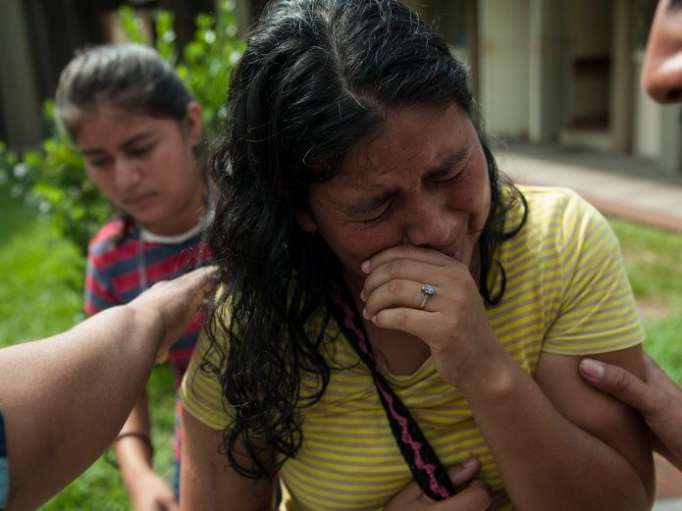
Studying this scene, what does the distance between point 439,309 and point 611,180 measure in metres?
7.52

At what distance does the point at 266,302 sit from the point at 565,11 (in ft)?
32.6

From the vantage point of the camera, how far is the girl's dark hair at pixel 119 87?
2576 millimetres

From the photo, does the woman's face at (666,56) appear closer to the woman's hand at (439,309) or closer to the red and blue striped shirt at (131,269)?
the woman's hand at (439,309)

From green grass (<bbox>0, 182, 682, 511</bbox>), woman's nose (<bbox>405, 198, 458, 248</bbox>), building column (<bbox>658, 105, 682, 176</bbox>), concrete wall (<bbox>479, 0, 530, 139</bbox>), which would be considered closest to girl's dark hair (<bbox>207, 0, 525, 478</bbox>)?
woman's nose (<bbox>405, 198, 458, 248</bbox>)

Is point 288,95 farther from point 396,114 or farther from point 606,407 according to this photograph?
point 606,407

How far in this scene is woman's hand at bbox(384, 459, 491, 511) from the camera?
1582mm

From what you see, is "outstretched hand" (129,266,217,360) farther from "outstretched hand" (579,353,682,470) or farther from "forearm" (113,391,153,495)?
"outstretched hand" (579,353,682,470)

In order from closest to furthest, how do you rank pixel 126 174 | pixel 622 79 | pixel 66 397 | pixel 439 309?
pixel 66 397 → pixel 439 309 → pixel 126 174 → pixel 622 79

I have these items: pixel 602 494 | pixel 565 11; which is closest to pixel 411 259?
pixel 602 494

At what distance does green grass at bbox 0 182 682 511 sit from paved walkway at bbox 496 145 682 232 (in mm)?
330

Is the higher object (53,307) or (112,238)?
(112,238)

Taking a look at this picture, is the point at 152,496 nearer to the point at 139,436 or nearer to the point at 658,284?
the point at 139,436

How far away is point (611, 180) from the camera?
8391 millimetres

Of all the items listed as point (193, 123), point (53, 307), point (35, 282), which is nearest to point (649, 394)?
point (193, 123)
